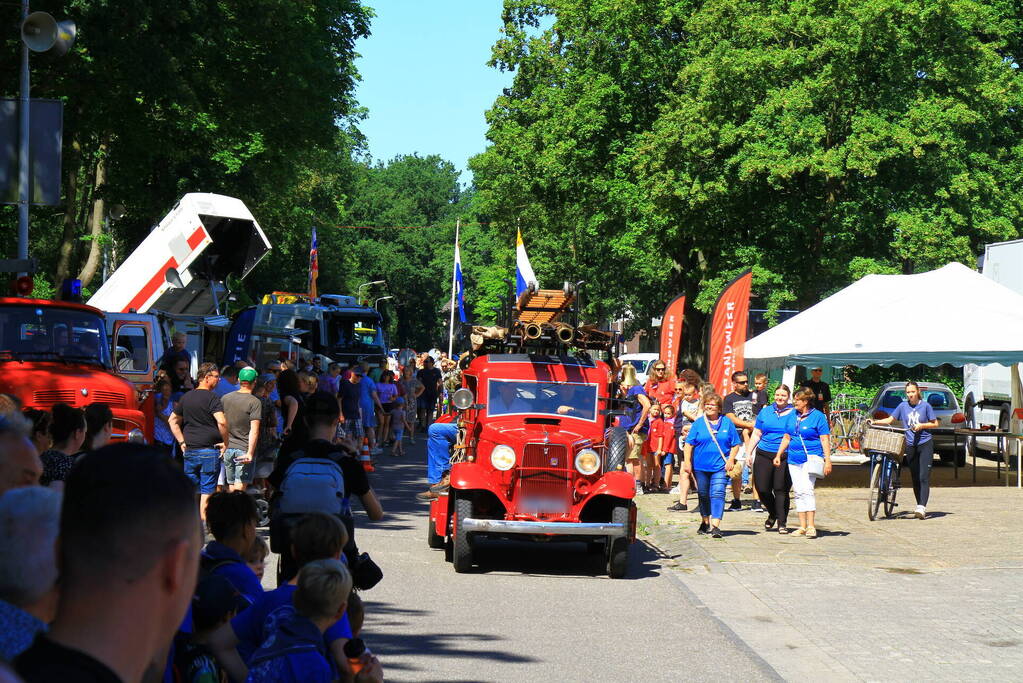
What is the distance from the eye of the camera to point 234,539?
4.98 meters

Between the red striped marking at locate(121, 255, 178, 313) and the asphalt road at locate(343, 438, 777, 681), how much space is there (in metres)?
10.9

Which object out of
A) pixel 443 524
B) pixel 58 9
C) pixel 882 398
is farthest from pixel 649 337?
pixel 443 524

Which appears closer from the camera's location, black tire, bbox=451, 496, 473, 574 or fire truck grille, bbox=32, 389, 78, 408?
black tire, bbox=451, 496, 473, 574

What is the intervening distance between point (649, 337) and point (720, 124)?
31333 mm

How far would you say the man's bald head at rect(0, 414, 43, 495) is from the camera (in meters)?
4.22

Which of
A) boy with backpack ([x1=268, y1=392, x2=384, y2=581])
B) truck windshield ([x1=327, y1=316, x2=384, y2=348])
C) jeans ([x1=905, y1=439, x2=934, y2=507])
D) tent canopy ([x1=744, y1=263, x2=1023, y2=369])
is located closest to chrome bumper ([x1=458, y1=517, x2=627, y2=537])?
boy with backpack ([x1=268, y1=392, x2=384, y2=581])

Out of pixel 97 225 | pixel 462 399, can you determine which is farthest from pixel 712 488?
pixel 97 225

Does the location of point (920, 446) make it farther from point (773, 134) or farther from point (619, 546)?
point (773, 134)

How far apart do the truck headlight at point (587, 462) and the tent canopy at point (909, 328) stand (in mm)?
10467

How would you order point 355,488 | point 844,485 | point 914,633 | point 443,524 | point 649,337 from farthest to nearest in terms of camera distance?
point 649,337 → point 844,485 → point 443,524 → point 914,633 → point 355,488

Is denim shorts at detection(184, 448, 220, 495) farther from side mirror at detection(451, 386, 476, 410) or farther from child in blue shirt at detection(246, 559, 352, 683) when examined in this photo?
child in blue shirt at detection(246, 559, 352, 683)

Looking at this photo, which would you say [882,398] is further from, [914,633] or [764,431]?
[914,633]

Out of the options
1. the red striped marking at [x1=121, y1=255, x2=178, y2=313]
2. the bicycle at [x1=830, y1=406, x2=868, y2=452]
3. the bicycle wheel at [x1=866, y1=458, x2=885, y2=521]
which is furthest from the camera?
the bicycle at [x1=830, y1=406, x2=868, y2=452]

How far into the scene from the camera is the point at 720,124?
36938 millimetres
